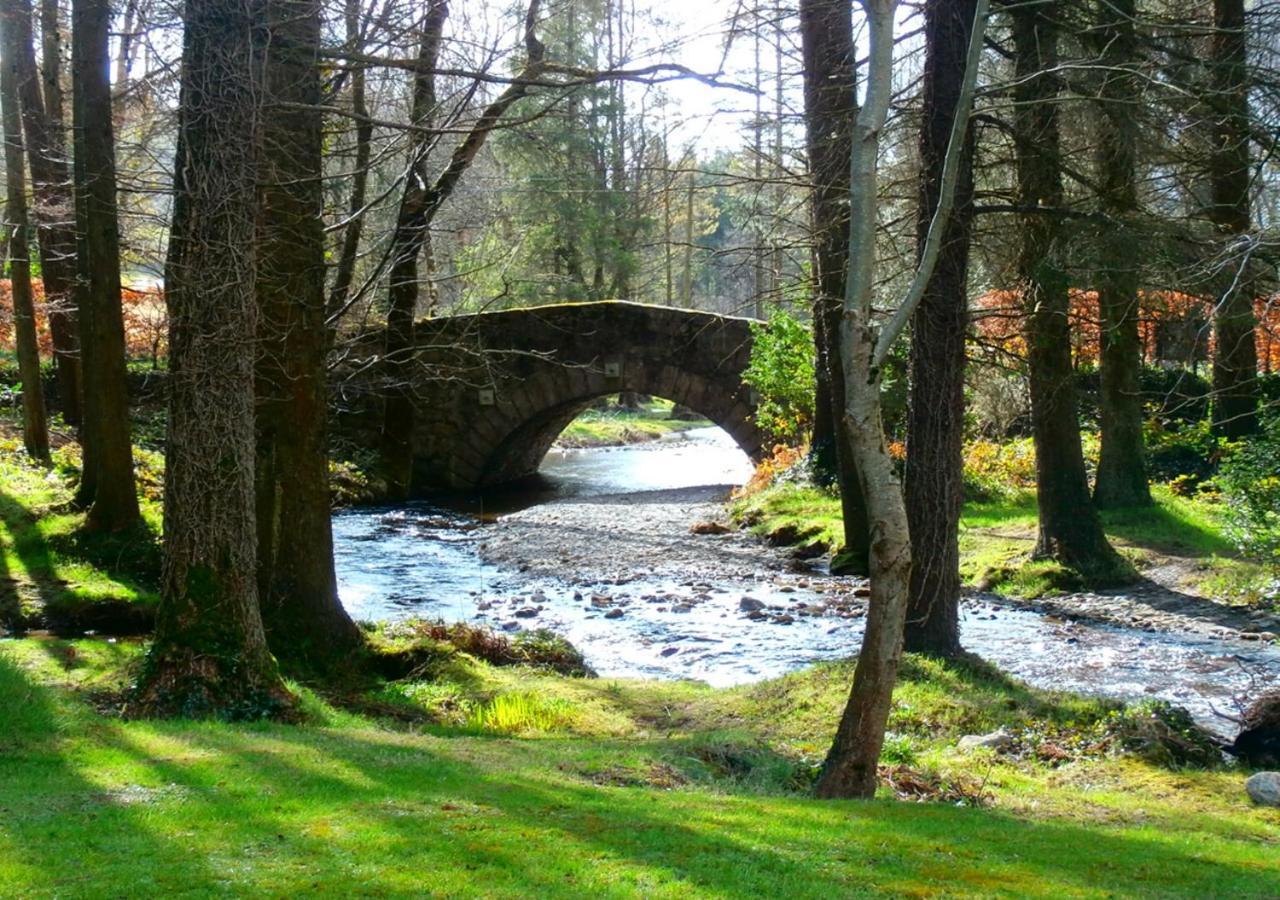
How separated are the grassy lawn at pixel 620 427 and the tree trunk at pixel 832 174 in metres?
25.0

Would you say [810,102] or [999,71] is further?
[999,71]

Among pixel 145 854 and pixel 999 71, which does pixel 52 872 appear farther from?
pixel 999 71

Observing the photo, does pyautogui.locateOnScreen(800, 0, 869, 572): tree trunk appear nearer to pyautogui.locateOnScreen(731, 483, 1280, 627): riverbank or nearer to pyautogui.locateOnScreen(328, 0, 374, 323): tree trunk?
pyautogui.locateOnScreen(731, 483, 1280, 627): riverbank

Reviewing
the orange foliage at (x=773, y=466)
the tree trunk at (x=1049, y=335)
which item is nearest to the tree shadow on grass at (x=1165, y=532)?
the tree trunk at (x=1049, y=335)

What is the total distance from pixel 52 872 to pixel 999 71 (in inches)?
495

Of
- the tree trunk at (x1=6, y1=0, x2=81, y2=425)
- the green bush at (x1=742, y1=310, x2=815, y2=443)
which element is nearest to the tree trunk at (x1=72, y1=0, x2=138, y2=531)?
the tree trunk at (x1=6, y1=0, x2=81, y2=425)

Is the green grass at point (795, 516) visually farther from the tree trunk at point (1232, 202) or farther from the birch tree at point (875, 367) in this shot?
the birch tree at point (875, 367)

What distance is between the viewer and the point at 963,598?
44.6 ft

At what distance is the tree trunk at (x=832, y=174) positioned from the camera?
34.1ft

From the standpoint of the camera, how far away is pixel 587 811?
17.7 ft

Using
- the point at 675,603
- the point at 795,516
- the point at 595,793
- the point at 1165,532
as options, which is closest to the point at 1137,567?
the point at 1165,532

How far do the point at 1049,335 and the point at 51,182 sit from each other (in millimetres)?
12377

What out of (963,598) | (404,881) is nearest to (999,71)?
(963,598)

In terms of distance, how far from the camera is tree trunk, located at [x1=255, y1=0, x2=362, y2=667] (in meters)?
8.98
